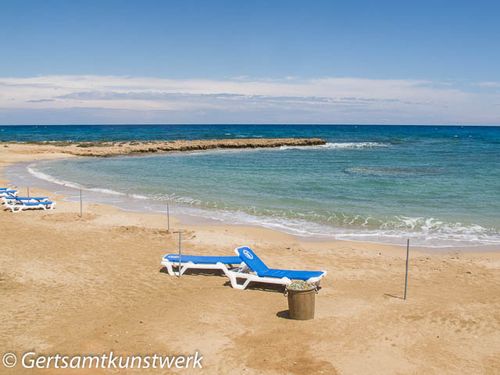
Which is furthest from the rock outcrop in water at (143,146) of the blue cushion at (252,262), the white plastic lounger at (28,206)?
the blue cushion at (252,262)

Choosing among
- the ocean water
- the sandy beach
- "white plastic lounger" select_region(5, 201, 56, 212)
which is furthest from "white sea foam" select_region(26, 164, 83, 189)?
the sandy beach

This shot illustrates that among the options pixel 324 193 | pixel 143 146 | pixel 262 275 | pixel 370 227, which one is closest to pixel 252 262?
pixel 262 275

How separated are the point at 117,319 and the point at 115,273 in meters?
2.82

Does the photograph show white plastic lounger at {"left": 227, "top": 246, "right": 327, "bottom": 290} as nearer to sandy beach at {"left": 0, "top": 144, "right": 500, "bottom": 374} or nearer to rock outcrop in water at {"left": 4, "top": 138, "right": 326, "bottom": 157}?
sandy beach at {"left": 0, "top": 144, "right": 500, "bottom": 374}

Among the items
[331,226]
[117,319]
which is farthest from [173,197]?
[117,319]

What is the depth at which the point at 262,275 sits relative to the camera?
1077 cm

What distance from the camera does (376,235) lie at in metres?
15.9

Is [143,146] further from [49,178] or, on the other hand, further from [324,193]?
[324,193]

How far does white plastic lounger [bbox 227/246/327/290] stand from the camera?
10.5 metres

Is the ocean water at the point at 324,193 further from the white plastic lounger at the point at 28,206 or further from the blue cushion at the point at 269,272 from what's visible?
the blue cushion at the point at 269,272

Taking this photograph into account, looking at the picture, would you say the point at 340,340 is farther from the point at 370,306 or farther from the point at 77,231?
the point at 77,231

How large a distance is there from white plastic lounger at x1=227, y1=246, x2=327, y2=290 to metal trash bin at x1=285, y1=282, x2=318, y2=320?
4.94ft

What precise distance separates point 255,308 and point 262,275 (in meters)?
1.28

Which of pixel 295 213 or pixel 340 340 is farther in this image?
pixel 295 213
